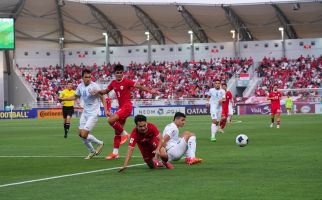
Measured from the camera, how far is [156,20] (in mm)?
83875

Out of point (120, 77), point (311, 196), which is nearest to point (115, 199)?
point (311, 196)

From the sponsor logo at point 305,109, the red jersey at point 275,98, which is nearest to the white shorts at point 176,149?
the red jersey at point 275,98

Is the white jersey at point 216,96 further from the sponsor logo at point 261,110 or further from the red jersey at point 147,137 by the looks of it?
the sponsor logo at point 261,110

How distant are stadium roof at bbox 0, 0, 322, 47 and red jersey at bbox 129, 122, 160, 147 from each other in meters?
61.9

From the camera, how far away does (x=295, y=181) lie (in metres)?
11.5

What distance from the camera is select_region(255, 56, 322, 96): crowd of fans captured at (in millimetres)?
70438

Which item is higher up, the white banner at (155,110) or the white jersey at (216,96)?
the white jersey at (216,96)

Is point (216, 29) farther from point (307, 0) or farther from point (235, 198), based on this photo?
point (235, 198)

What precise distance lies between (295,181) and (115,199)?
3.33 metres

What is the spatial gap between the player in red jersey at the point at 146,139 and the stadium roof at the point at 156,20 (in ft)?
203

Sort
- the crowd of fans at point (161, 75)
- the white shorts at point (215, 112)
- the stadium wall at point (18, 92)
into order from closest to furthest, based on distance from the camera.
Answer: the white shorts at point (215, 112) → the crowd of fans at point (161, 75) → the stadium wall at point (18, 92)

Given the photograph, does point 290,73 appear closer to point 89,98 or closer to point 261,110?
point 261,110

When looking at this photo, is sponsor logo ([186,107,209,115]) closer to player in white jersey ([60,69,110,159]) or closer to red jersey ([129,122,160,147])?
player in white jersey ([60,69,110,159])

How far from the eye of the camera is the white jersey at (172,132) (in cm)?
1440
